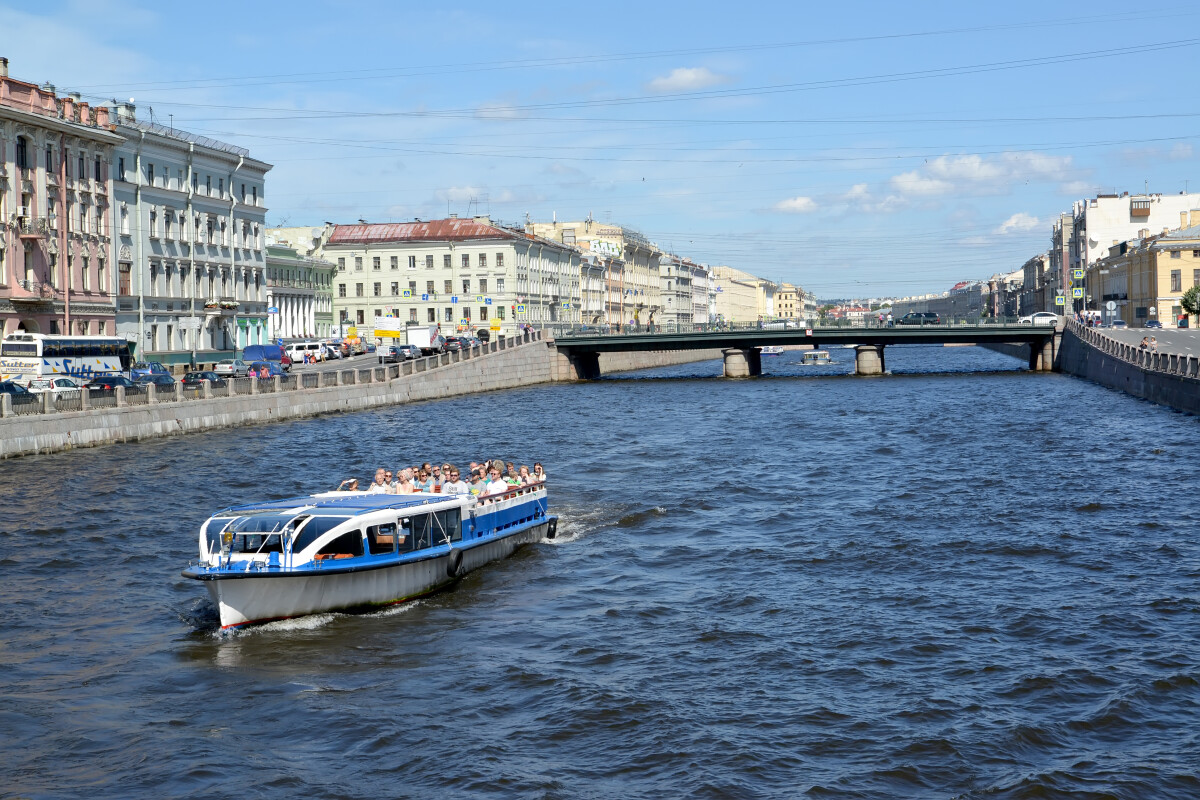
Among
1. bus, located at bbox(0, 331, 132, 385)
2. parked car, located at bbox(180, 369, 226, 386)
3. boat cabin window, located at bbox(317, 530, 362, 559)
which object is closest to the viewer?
boat cabin window, located at bbox(317, 530, 362, 559)

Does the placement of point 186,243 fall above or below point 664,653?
above

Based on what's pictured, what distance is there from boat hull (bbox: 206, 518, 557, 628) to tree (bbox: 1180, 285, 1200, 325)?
90950 millimetres

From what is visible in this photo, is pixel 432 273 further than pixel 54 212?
Yes

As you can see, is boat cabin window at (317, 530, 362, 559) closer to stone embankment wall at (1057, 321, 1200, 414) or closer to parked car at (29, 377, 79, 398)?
parked car at (29, 377, 79, 398)

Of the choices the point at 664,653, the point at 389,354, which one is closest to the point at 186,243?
the point at 389,354

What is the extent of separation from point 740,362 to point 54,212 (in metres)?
48.1

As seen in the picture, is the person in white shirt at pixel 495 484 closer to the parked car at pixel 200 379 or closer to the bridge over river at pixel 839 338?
the parked car at pixel 200 379

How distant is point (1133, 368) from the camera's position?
5784 cm

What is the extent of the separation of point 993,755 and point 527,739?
4738 mm

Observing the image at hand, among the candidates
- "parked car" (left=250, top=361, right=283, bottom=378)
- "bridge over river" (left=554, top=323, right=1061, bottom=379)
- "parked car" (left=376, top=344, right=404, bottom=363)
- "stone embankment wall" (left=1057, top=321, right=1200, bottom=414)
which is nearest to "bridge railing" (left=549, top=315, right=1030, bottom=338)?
"bridge over river" (left=554, top=323, right=1061, bottom=379)

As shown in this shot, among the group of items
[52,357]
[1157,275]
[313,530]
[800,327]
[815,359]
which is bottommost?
[313,530]

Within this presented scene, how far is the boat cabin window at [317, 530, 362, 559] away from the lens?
18.9 m

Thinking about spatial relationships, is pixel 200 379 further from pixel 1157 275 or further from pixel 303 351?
pixel 1157 275

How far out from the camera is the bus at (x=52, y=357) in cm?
4772
